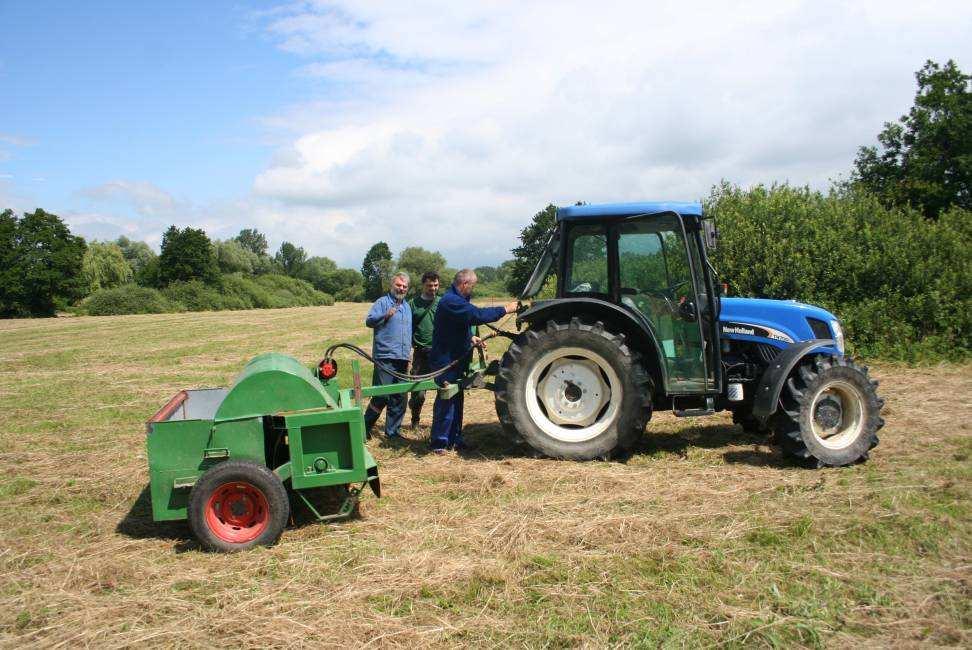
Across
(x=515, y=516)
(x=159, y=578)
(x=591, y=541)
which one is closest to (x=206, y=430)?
(x=159, y=578)

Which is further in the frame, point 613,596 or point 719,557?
point 719,557

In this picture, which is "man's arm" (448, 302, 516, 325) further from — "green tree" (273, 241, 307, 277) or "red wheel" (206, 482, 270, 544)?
"green tree" (273, 241, 307, 277)

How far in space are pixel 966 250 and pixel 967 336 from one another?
149cm

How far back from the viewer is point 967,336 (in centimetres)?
1132

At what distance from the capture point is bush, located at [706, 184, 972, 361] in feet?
37.3

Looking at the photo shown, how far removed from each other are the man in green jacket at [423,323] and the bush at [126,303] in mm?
33647

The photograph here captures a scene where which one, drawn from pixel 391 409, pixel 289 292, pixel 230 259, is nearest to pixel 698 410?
pixel 391 409

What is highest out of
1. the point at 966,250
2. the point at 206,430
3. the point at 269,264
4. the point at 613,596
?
the point at 269,264

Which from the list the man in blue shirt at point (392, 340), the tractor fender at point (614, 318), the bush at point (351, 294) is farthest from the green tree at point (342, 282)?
the tractor fender at point (614, 318)

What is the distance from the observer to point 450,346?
650 cm

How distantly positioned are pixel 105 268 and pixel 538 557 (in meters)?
51.2

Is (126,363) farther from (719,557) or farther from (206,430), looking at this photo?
(719,557)

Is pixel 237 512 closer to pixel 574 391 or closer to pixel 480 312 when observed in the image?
pixel 480 312

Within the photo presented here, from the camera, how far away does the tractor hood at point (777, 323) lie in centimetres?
616
